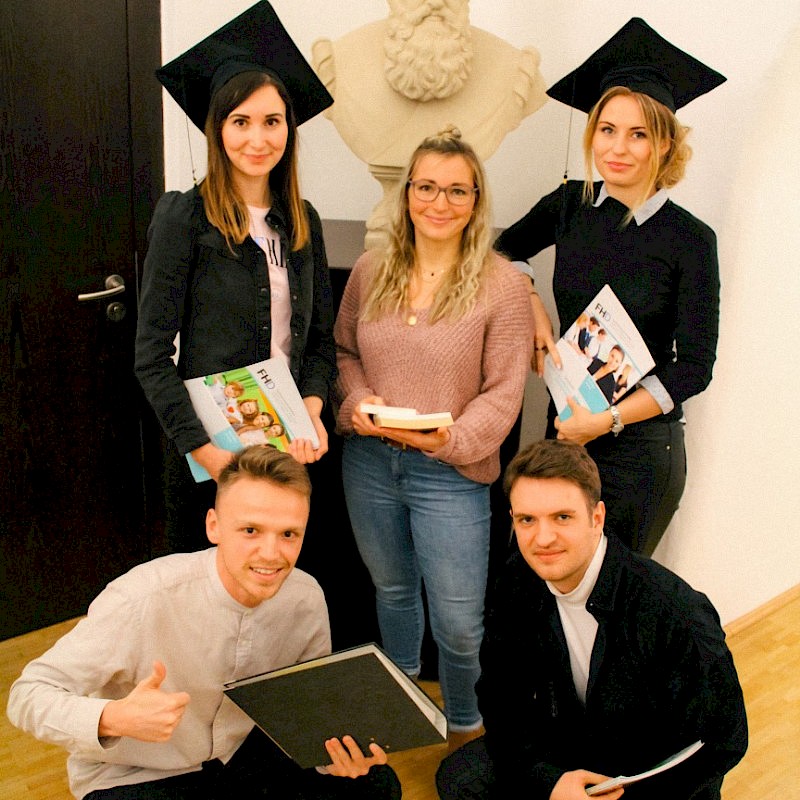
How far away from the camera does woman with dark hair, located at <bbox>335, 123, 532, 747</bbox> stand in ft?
7.13

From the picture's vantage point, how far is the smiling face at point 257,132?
6.53 ft

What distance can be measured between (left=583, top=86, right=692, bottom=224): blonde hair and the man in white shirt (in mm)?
1027

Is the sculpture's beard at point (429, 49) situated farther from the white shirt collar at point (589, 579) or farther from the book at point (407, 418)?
the white shirt collar at point (589, 579)

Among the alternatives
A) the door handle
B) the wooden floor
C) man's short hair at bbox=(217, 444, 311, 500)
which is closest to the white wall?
the wooden floor

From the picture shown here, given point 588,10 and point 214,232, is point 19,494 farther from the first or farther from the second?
point 588,10

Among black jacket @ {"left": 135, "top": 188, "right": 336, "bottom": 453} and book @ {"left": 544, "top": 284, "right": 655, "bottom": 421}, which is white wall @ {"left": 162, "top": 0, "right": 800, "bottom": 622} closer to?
book @ {"left": 544, "top": 284, "right": 655, "bottom": 421}

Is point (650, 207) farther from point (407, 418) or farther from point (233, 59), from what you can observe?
point (233, 59)

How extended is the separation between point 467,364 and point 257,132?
695mm

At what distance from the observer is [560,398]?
2.31 metres

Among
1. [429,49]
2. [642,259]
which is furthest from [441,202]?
[429,49]

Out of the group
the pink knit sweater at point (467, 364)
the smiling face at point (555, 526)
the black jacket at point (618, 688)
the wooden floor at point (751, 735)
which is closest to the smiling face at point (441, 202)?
the pink knit sweater at point (467, 364)

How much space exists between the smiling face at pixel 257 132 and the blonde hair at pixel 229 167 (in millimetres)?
14

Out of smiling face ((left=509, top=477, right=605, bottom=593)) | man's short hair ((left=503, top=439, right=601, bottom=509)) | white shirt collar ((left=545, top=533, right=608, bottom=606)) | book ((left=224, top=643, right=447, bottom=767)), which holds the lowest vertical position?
book ((left=224, top=643, right=447, bottom=767))

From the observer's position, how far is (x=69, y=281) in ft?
9.29
